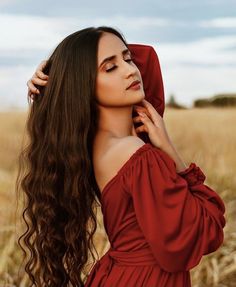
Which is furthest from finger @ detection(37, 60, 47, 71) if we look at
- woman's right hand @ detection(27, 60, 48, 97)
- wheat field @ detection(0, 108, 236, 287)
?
wheat field @ detection(0, 108, 236, 287)

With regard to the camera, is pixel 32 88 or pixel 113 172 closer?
pixel 113 172

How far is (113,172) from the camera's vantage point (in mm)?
2373

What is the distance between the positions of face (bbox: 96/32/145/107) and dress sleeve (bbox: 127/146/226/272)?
205 millimetres

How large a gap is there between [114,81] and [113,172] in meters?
0.30

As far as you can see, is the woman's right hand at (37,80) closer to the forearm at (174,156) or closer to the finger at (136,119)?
the finger at (136,119)

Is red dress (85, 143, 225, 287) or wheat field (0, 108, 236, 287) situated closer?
red dress (85, 143, 225, 287)

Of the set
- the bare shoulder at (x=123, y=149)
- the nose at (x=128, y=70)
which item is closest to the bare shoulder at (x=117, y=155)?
the bare shoulder at (x=123, y=149)

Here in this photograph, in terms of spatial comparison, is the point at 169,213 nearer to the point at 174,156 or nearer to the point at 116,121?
the point at 174,156

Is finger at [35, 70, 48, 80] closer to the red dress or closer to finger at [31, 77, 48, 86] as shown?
finger at [31, 77, 48, 86]

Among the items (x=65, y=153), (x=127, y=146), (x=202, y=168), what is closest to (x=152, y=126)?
(x=127, y=146)

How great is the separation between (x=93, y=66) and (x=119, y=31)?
0.28 metres

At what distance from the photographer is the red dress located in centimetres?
225

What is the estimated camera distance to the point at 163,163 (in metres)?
2.30

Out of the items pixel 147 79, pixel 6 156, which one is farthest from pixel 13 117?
pixel 147 79
